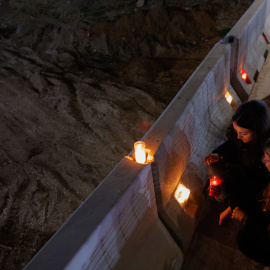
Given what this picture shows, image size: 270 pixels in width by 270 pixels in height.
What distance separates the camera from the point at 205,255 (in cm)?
313

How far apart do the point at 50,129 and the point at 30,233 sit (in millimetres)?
2673

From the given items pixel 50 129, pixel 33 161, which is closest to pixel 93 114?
pixel 50 129

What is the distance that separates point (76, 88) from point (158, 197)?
18.0ft

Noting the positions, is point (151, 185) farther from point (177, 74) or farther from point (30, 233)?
point (177, 74)

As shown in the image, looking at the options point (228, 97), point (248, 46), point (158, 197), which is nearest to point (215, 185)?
point (158, 197)

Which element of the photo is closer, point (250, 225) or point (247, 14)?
point (250, 225)

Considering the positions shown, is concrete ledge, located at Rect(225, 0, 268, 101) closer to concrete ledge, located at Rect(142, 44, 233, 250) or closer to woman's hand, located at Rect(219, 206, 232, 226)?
concrete ledge, located at Rect(142, 44, 233, 250)

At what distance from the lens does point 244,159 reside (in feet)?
10.8

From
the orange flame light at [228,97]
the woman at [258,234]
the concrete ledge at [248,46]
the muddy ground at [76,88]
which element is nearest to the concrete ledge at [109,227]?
the woman at [258,234]

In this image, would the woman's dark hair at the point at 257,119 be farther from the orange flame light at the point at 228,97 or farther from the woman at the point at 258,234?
the orange flame light at the point at 228,97

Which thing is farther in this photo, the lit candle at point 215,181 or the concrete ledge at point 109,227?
the lit candle at point 215,181

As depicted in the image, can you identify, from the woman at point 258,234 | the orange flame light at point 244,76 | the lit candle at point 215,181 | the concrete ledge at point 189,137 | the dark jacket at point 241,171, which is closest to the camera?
the woman at point 258,234

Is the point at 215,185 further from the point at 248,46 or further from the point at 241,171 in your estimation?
the point at 248,46

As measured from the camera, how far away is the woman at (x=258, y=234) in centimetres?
270
